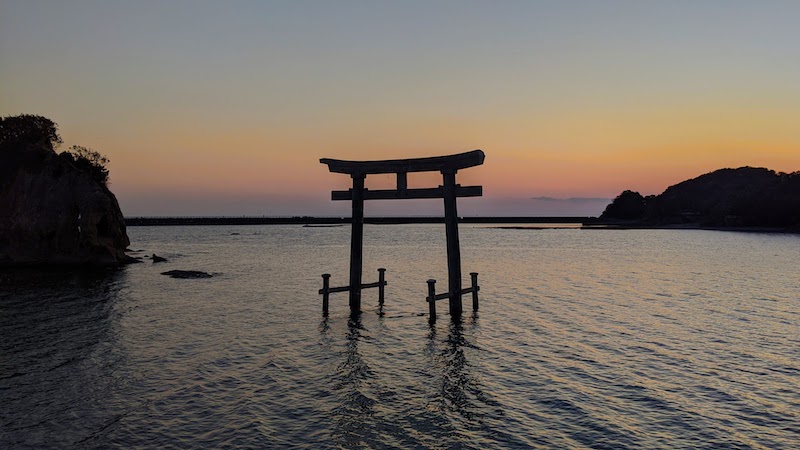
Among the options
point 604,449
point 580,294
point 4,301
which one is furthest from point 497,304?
point 4,301

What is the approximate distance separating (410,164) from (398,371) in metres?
10.4

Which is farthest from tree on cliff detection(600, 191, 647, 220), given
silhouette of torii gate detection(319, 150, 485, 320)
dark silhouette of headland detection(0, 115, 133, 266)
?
silhouette of torii gate detection(319, 150, 485, 320)

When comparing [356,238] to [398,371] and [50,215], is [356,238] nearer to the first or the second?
[398,371]

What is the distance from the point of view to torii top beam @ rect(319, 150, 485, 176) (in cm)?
2050

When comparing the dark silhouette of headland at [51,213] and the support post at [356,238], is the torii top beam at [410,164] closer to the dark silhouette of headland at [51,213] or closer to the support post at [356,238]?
the support post at [356,238]

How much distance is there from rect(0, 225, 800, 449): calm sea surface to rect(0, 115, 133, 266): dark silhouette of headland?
12.6 meters

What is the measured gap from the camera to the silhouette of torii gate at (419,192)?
20984 millimetres

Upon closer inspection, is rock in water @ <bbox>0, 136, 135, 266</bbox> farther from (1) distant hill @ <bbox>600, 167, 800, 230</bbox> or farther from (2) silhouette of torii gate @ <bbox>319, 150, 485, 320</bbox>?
(1) distant hill @ <bbox>600, 167, 800, 230</bbox>

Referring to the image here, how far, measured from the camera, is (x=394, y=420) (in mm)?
10586

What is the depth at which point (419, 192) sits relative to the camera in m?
22.0

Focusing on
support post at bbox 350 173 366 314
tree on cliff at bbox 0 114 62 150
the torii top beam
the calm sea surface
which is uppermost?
tree on cliff at bbox 0 114 62 150

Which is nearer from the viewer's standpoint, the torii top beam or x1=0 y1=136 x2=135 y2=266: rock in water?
the torii top beam

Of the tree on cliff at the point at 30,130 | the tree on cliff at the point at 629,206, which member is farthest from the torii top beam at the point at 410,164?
the tree on cliff at the point at 629,206

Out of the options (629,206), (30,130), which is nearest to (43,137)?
(30,130)
